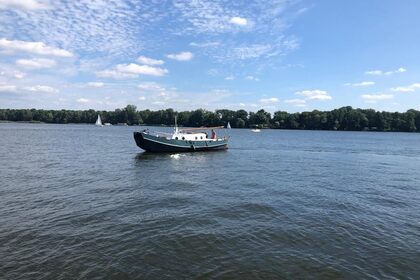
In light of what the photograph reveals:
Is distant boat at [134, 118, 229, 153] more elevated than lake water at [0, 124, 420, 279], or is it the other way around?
distant boat at [134, 118, 229, 153]

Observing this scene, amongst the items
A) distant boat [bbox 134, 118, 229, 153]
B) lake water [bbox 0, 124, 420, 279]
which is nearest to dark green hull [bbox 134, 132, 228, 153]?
distant boat [bbox 134, 118, 229, 153]

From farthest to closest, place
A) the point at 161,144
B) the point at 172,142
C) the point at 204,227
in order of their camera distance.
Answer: the point at 172,142 → the point at 161,144 → the point at 204,227

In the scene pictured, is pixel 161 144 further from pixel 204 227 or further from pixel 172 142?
pixel 204 227

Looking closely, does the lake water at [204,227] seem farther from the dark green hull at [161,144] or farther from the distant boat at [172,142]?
the distant boat at [172,142]

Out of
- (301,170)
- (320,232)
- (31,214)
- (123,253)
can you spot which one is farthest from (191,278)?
(301,170)

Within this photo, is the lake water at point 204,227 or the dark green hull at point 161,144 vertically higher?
the dark green hull at point 161,144

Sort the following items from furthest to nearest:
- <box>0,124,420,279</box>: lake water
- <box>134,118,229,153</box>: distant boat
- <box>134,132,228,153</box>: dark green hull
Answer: <box>134,118,229,153</box>: distant boat < <box>134,132,228,153</box>: dark green hull < <box>0,124,420,279</box>: lake water

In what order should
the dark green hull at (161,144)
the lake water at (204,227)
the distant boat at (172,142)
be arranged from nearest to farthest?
1. the lake water at (204,227)
2. the dark green hull at (161,144)
3. the distant boat at (172,142)

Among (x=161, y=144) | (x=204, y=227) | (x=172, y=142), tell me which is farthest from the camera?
(x=172, y=142)

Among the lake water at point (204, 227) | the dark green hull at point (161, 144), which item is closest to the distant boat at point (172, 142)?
the dark green hull at point (161, 144)

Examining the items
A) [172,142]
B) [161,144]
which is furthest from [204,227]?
[172,142]

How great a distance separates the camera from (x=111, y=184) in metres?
28.2

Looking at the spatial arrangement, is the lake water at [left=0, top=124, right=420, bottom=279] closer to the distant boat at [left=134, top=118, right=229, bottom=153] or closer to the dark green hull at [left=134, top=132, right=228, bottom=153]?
the dark green hull at [left=134, top=132, right=228, bottom=153]

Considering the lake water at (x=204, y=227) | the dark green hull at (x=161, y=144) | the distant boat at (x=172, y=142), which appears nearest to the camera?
the lake water at (x=204, y=227)
